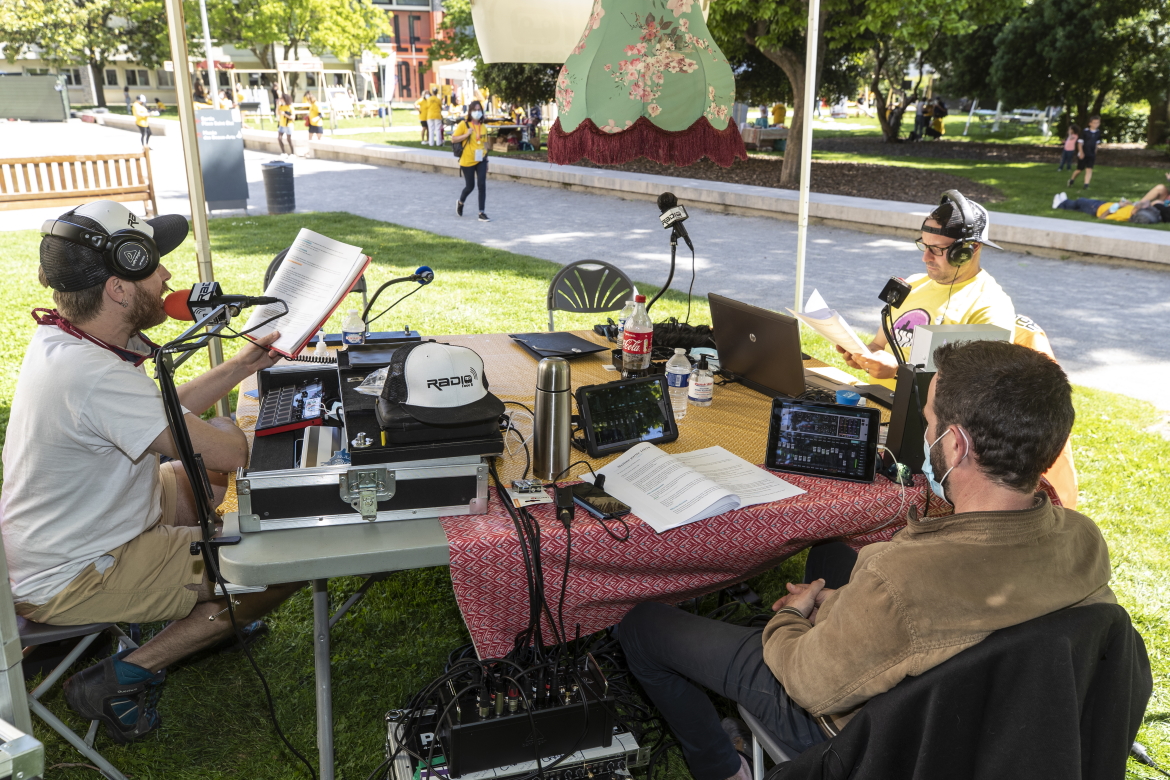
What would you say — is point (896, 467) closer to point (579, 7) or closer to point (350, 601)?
point (350, 601)

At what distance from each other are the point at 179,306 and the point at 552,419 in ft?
3.40

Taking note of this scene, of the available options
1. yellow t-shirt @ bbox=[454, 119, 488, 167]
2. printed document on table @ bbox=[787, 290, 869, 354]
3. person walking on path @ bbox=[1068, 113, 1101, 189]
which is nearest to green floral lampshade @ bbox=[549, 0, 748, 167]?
printed document on table @ bbox=[787, 290, 869, 354]

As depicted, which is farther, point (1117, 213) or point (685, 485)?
point (1117, 213)

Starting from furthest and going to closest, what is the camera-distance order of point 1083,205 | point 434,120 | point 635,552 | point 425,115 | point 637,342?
point 434,120, point 425,115, point 1083,205, point 637,342, point 635,552

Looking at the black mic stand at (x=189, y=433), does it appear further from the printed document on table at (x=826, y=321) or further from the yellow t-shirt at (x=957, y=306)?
the yellow t-shirt at (x=957, y=306)

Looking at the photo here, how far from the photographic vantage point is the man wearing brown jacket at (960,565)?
1.65 meters

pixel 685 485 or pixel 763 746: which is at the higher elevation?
pixel 685 485

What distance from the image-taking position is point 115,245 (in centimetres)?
233

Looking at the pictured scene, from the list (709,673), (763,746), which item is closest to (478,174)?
(709,673)

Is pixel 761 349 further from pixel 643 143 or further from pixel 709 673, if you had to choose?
pixel 709 673

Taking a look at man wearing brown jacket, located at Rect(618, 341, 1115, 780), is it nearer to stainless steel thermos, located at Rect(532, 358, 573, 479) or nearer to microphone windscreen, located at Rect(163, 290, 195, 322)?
stainless steel thermos, located at Rect(532, 358, 573, 479)

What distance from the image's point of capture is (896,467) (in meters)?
2.63

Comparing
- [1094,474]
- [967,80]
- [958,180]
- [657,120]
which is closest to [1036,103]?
[967,80]

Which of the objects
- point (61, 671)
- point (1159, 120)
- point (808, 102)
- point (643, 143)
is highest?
point (1159, 120)
